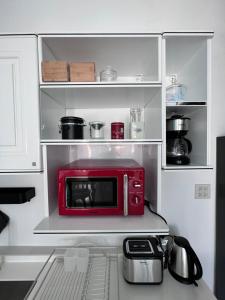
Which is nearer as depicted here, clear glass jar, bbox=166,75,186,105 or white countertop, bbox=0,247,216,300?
white countertop, bbox=0,247,216,300

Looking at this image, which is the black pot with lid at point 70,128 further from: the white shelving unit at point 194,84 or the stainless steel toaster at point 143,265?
the stainless steel toaster at point 143,265

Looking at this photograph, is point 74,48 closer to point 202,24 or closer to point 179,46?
point 179,46

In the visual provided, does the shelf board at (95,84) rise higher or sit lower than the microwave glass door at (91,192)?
higher

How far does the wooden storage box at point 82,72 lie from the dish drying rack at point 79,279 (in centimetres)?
94

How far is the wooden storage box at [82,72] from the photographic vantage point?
0.86 m

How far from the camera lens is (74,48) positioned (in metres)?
0.96

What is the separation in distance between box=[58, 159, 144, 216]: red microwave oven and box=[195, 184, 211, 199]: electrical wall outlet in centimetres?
58

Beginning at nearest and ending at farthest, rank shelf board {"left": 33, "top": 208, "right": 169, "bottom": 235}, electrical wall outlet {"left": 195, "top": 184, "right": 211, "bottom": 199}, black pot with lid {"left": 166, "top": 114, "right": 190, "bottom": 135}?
shelf board {"left": 33, "top": 208, "right": 169, "bottom": 235} < black pot with lid {"left": 166, "top": 114, "right": 190, "bottom": 135} < electrical wall outlet {"left": 195, "top": 184, "right": 211, "bottom": 199}

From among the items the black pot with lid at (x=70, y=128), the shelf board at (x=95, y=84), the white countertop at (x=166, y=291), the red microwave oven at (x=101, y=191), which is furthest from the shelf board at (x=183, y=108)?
the white countertop at (x=166, y=291)

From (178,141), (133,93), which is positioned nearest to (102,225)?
(178,141)

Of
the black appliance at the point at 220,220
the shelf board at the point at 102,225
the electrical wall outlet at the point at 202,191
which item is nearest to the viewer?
the shelf board at the point at 102,225

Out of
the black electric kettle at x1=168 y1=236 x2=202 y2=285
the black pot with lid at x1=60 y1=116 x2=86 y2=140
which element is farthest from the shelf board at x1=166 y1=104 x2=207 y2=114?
the black electric kettle at x1=168 y1=236 x2=202 y2=285

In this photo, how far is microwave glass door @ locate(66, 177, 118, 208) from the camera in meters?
0.91

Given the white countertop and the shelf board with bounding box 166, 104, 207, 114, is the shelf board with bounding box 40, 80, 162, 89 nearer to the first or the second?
the shelf board with bounding box 166, 104, 207, 114
